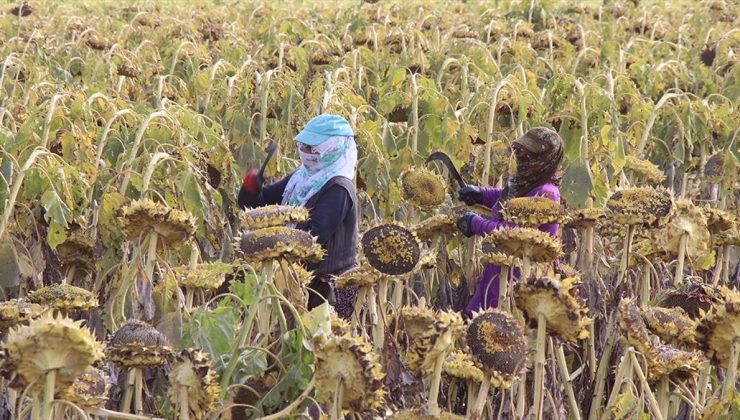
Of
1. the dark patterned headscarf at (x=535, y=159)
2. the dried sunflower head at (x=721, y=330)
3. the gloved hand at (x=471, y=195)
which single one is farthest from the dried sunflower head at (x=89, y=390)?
the gloved hand at (x=471, y=195)

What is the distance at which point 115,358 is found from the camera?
1.83 meters

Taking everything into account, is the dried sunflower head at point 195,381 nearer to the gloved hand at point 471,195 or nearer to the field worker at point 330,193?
the field worker at point 330,193

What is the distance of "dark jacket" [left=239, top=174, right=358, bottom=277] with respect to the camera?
10.8ft

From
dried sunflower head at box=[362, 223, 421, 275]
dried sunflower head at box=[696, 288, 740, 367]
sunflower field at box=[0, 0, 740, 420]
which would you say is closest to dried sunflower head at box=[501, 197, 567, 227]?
sunflower field at box=[0, 0, 740, 420]

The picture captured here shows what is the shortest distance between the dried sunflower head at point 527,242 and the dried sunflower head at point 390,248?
0.61 ft

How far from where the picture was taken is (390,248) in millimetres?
2264

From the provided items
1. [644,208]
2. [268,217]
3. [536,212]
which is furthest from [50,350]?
[644,208]

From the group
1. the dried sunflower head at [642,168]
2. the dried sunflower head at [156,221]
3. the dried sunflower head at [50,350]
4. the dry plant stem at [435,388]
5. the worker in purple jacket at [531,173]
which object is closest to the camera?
the dried sunflower head at [50,350]

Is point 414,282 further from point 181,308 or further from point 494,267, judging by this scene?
point 181,308

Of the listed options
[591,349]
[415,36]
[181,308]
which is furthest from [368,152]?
→ [415,36]

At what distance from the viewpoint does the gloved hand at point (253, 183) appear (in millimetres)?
3299

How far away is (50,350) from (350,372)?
16.1 inches

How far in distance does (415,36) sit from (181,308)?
484cm

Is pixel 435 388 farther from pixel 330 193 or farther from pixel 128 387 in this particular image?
pixel 330 193
